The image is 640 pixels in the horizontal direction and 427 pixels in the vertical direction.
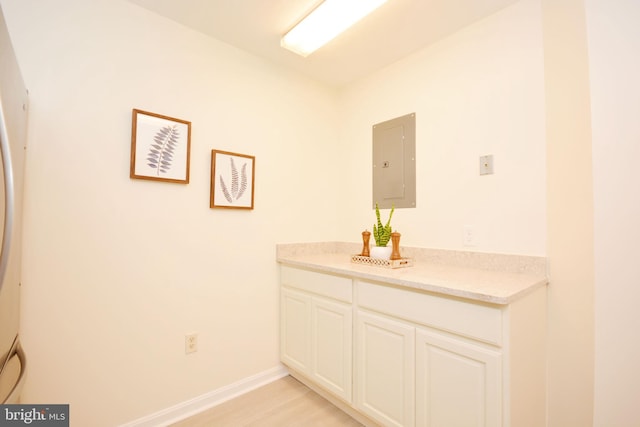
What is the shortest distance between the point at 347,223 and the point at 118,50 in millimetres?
1853

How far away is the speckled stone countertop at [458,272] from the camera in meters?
1.18

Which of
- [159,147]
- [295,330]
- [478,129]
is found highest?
[478,129]

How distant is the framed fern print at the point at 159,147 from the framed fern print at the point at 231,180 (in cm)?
18

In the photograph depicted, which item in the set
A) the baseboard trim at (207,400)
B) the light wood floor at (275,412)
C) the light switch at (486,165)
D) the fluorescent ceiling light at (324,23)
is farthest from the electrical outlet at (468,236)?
the baseboard trim at (207,400)

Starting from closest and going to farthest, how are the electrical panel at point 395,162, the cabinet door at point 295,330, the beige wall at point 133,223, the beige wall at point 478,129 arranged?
1. the beige wall at point 133,223
2. the beige wall at point 478,129
3. the cabinet door at point 295,330
4. the electrical panel at point 395,162

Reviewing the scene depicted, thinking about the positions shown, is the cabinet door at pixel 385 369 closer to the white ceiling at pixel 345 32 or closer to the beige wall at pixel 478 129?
the beige wall at pixel 478 129

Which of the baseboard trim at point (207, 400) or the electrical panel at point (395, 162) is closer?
the baseboard trim at point (207, 400)

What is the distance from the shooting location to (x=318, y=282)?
1.86 meters

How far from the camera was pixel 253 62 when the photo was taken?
208 centimetres

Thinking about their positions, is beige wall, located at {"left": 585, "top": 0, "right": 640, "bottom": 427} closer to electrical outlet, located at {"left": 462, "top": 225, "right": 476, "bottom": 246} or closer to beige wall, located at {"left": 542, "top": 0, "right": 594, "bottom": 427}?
beige wall, located at {"left": 542, "top": 0, "right": 594, "bottom": 427}

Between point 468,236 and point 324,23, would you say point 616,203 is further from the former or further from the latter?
point 324,23

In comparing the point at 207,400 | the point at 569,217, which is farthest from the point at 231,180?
the point at 569,217

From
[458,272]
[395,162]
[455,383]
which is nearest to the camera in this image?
[455,383]

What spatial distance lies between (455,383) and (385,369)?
13.9 inches
